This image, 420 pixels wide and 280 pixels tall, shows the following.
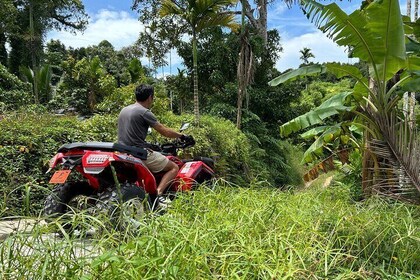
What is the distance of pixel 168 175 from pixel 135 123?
781mm

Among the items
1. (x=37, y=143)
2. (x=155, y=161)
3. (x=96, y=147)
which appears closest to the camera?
(x=96, y=147)

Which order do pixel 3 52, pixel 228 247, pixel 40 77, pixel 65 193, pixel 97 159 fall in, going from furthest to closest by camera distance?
pixel 3 52
pixel 40 77
pixel 65 193
pixel 97 159
pixel 228 247

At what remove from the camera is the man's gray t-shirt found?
4.84 meters

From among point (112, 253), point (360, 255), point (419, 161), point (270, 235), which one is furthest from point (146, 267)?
point (419, 161)

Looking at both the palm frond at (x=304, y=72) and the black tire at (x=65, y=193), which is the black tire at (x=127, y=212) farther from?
the palm frond at (x=304, y=72)

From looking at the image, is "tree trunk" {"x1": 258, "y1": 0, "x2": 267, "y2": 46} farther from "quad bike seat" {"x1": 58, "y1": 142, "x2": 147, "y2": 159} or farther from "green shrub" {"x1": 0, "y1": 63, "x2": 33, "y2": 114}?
"quad bike seat" {"x1": 58, "y1": 142, "x2": 147, "y2": 159}

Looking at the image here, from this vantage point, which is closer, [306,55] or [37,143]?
[37,143]

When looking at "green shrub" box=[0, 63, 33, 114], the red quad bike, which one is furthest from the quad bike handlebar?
"green shrub" box=[0, 63, 33, 114]

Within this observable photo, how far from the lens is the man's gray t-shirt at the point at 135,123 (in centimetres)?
484

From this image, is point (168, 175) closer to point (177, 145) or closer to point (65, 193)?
point (177, 145)

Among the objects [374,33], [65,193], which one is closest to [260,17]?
[374,33]

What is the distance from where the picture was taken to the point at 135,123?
A: 4.84 meters

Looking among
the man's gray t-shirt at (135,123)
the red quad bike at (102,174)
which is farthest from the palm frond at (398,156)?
the man's gray t-shirt at (135,123)

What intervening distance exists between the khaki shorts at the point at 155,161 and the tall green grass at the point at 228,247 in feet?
5.06
